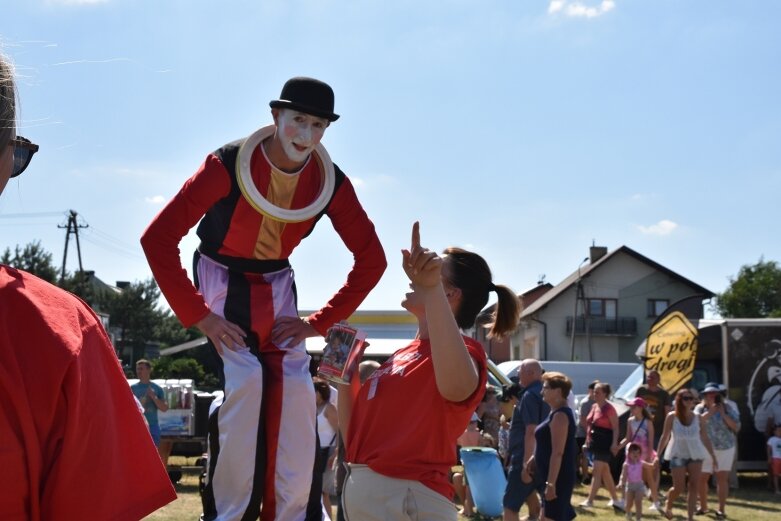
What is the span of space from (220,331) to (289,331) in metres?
0.32

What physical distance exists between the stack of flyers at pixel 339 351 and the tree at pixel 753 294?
77.5 meters

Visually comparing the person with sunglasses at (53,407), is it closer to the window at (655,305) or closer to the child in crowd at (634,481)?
the child in crowd at (634,481)

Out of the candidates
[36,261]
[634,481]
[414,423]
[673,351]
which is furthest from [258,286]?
[36,261]

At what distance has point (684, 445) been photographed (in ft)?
41.0

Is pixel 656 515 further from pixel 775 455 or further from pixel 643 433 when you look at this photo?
pixel 775 455

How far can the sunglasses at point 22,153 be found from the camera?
1570 millimetres

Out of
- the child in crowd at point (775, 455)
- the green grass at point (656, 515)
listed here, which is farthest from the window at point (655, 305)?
the child in crowd at point (775, 455)

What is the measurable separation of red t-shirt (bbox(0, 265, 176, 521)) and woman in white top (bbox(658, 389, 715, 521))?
38.9 ft

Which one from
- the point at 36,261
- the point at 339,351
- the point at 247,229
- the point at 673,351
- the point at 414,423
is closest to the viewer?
the point at 414,423

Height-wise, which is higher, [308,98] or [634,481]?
[308,98]

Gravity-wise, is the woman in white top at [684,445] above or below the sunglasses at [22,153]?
below

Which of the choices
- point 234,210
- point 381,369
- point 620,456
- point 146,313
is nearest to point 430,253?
point 381,369

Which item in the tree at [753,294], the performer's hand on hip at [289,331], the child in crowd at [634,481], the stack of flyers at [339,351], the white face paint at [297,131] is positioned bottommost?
the child in crowd at [634,481]

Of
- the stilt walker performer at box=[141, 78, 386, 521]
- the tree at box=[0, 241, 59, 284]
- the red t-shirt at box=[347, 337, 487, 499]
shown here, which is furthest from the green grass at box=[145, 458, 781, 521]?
the tree at box=[0, 241, 59, 284]
